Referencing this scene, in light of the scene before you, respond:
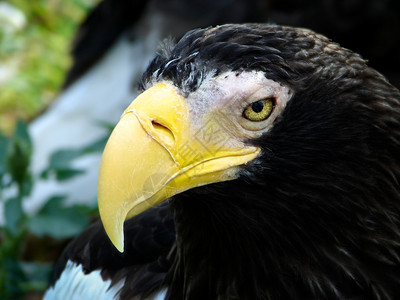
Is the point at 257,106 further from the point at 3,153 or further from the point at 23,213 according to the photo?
the point at 3,153

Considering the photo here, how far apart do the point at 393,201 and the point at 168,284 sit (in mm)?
820

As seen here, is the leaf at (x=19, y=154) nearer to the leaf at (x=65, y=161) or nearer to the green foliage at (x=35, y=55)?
the leaf at (x=65, y=161)

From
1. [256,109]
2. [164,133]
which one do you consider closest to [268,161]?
[256,109]

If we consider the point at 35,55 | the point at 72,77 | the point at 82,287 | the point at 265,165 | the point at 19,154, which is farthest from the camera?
the point at 35,55

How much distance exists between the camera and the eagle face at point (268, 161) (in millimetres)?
2039

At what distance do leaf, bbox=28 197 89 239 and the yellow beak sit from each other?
5.20 ft

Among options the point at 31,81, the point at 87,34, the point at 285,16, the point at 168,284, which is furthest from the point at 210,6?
the point at 168,284

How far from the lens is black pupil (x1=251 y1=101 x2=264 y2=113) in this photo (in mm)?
2098

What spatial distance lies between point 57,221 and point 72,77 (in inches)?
94.8

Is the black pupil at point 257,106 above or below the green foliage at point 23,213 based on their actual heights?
above

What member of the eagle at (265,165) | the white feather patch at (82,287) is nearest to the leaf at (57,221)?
the white feather patch at (82,287)

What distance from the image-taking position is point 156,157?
202 cm

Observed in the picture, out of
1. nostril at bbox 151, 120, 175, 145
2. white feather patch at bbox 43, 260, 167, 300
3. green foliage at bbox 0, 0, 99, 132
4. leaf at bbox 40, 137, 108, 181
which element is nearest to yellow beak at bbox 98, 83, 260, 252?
nostril at bbox 151, 120, 175, 145

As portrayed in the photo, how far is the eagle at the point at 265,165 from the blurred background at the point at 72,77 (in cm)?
147
